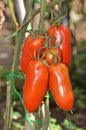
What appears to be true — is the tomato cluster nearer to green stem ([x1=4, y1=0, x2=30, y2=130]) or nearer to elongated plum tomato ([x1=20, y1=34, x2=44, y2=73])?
elongated plum tomato ([x1=20, y1=34, x2=44, y2=73])

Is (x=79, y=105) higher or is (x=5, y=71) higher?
(x=5, y=71)

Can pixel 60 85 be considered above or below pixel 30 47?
below

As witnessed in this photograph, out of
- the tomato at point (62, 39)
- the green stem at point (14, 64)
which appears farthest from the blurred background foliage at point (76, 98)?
the tomato at point (62, 39)

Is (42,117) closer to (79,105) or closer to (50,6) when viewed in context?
(50,6)

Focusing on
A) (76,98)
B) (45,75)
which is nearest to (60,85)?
(45,75)

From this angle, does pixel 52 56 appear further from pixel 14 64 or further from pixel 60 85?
pixel 14 64

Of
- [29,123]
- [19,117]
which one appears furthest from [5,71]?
[29,123]

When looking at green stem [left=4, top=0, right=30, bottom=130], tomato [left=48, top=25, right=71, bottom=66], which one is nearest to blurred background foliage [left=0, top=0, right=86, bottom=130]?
green stem [left=4, top=0, right=30, bottom=130]

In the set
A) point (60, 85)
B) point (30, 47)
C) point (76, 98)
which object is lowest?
point (76, 98)
